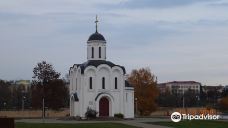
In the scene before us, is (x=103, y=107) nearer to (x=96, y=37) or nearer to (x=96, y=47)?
(x=96, y=47)

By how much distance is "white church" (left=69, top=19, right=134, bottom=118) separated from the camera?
66312mm

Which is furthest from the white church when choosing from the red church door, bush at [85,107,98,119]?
bush at [85,107,98,119]

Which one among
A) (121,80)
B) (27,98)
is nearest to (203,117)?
(121,80)

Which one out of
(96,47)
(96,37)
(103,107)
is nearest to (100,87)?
(103,107)

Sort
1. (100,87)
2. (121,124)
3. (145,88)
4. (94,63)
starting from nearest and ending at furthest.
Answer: (121,124)
(100,87)
(94,63)
(145,88)

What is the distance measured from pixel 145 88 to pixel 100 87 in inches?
748

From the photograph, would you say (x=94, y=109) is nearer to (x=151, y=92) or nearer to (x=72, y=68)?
(x=72, y=68)

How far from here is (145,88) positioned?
84.5 meters

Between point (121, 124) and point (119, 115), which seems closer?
point (121, 124)

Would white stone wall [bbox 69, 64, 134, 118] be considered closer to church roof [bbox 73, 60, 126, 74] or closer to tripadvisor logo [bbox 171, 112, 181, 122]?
church roof [bbox 73, 60, 126, 74]

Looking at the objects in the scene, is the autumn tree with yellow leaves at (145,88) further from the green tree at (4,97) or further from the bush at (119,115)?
the green tree at (4,97)

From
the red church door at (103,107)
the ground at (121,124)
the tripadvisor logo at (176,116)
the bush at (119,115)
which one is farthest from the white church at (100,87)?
the tripadvisor logo at (176,116)

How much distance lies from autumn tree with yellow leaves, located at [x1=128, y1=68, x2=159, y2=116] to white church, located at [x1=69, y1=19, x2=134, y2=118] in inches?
589

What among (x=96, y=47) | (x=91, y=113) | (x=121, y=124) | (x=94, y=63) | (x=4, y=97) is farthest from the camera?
(x=4, y=97)
